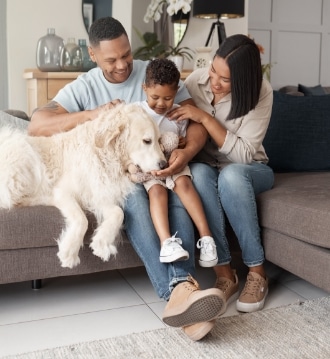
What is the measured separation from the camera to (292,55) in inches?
227

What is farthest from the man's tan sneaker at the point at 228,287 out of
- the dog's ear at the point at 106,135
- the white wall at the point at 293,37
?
the white wall at the point at 293,37

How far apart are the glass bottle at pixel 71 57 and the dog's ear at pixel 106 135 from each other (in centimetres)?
203

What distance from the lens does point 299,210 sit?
195 centimetres

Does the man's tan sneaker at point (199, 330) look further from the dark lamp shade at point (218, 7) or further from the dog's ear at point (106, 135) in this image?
the dark lamp shade at point (218, 7)

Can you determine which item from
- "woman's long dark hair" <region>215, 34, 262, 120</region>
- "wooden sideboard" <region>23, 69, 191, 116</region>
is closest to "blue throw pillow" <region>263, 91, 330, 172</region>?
"woman's long dark hair" <region>215, 34, 262, 120</region>

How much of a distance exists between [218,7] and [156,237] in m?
2.69

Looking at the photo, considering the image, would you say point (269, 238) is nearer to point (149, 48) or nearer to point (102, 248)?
point (102, 248)

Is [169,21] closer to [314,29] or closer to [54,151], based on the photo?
[314,29]

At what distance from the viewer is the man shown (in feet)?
5.58

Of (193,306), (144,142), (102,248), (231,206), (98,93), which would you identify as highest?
(98,93)

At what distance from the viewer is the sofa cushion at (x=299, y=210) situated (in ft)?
6.10

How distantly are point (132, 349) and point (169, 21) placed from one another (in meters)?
3.28

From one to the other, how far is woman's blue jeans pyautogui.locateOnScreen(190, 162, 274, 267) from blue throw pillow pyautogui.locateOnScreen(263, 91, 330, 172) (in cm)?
Result: 72

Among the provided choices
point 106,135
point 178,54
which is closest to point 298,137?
point 106,135
